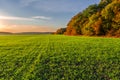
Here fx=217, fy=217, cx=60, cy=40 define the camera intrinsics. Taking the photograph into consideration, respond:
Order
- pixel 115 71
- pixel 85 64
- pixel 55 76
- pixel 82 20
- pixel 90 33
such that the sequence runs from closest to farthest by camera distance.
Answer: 1. pixel 55 76
2. pixel 115 71
3. pixel 85 64
4. pixel 90 33
5. pixel 82 20

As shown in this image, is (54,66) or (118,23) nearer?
(54,66)

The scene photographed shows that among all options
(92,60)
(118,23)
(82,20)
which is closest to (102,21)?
(118,23)

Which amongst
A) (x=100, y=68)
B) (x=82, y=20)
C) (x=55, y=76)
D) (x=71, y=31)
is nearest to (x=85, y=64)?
(x=100, y=68)

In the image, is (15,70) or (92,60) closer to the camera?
(15,70)

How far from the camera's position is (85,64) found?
20.7 meters

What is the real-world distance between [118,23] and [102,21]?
902cm

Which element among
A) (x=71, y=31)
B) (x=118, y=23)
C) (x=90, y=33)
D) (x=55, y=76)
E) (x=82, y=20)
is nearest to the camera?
(x=55, y=76)

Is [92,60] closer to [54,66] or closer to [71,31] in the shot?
[54,66]

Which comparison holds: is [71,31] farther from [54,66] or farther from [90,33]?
[54,66]

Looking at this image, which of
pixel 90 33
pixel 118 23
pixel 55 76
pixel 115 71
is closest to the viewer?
pixel 55 76

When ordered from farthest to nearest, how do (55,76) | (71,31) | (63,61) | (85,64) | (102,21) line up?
1. (71,31)
2. (102,21)
3. (63,61)
4. (85,64)
5. (55,76)

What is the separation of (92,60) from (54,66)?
4.52m

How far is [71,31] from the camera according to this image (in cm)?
12350

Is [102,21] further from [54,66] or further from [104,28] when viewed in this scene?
[54,66]
